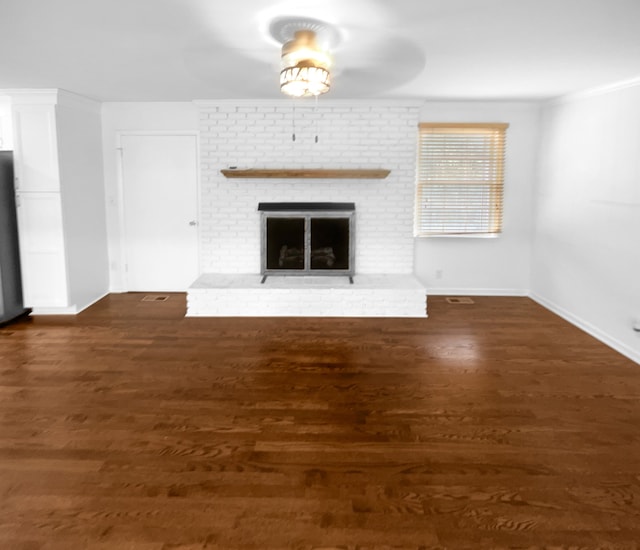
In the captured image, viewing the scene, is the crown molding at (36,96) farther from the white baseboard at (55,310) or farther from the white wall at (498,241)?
the white wall at (498,241)

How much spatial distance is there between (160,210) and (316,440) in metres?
4.16

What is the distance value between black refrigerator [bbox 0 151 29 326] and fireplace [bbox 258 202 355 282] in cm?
249

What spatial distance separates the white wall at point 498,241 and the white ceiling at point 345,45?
87 centimetres

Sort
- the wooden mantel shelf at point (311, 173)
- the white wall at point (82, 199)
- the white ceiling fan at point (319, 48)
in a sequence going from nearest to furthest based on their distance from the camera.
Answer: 1. the white ceiling fan at point (319, 48)
2. the white wall at point (82, 199)
3. the wooden mantel shelf at point (311, 173)

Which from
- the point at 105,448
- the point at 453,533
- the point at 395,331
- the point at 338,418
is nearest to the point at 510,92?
the point at 395,331

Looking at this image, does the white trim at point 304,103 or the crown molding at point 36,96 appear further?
the white trim at point 304,103

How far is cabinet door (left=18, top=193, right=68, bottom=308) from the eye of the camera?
5047mm

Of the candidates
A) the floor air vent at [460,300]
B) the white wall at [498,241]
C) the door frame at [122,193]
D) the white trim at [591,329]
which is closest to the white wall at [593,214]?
the white trim at [591,329]

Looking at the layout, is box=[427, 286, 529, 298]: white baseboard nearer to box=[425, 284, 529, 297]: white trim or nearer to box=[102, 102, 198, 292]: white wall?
box=[425, 284, 529, 297]: white trim

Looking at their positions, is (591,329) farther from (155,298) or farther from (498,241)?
(155,298)

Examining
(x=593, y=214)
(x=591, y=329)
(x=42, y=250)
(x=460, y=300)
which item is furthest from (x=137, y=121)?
(x=591, y=329)

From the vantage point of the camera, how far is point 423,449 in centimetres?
269

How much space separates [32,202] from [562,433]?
16.4 ft

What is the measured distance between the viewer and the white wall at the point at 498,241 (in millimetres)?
5852
